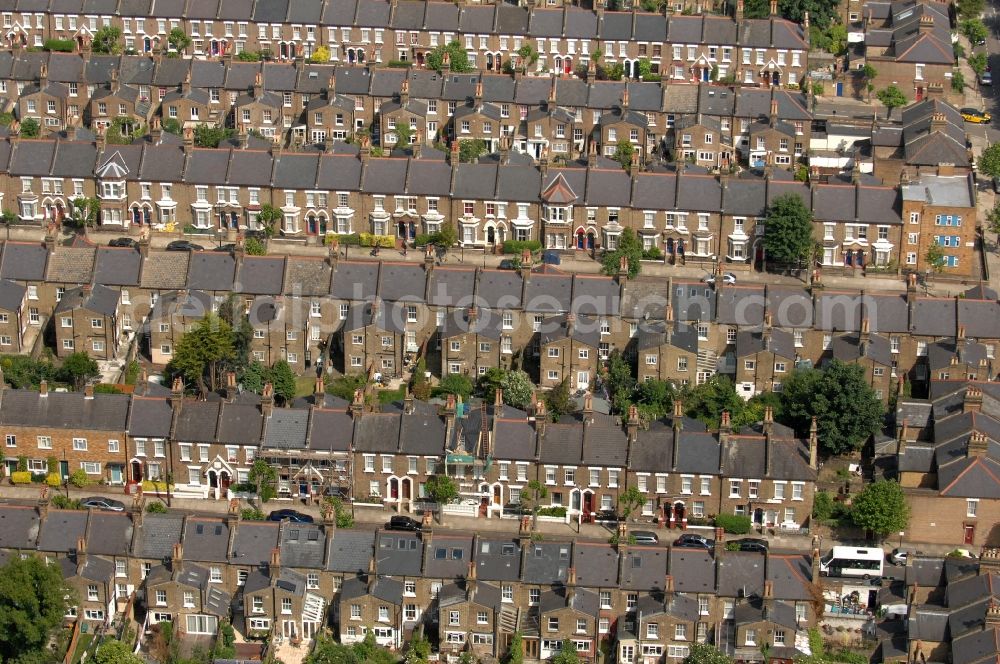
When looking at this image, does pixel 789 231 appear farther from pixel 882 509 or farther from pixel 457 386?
pixel 882 509

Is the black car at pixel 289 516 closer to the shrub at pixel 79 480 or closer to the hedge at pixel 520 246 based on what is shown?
the shrub at pixel 79 480

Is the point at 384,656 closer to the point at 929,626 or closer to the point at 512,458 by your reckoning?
the point at 512,458

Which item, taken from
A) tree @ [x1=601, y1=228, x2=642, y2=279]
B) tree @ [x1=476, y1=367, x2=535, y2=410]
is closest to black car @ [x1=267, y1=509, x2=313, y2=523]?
tree @ [x1=476, y1=367, x2=535, y2=410]

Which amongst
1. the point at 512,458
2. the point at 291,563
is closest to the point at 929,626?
the point at 512,458

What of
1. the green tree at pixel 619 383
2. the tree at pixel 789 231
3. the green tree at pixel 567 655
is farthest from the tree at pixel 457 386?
the tree at pixel 789 231

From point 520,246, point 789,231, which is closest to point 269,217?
point 520,246
